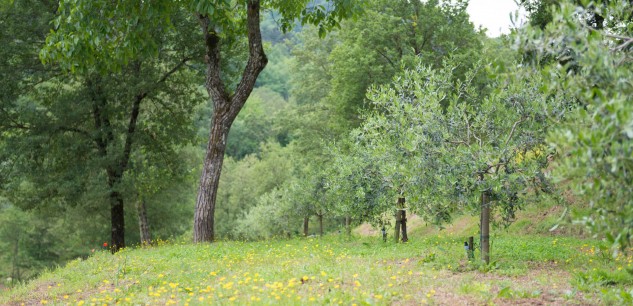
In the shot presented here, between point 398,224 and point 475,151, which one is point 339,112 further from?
point 475,151

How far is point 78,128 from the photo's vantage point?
21016 millimetres

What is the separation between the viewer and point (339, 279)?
28.6ft

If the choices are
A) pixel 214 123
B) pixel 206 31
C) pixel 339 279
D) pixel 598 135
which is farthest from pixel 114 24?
pixel 598 135

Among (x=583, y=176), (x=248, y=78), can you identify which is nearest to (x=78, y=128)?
(x=248, y=78)

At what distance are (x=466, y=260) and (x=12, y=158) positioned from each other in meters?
16.7

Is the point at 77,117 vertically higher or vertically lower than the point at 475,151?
higher

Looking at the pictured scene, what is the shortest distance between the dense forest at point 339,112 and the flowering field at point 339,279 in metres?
1.27

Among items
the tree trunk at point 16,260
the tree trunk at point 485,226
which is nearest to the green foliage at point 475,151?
the tree trunk at point 485,226

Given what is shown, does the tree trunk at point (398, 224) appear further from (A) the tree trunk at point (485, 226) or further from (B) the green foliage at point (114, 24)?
(A) the tree trunk at point (485, 226)

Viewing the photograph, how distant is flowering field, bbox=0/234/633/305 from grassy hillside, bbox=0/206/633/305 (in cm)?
2

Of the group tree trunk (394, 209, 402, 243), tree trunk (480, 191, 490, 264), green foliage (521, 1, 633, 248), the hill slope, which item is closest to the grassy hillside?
the hill slope

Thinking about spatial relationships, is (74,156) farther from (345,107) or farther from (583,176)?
(583,176)

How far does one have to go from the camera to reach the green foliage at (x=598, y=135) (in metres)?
4.55

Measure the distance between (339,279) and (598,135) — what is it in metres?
5.05
